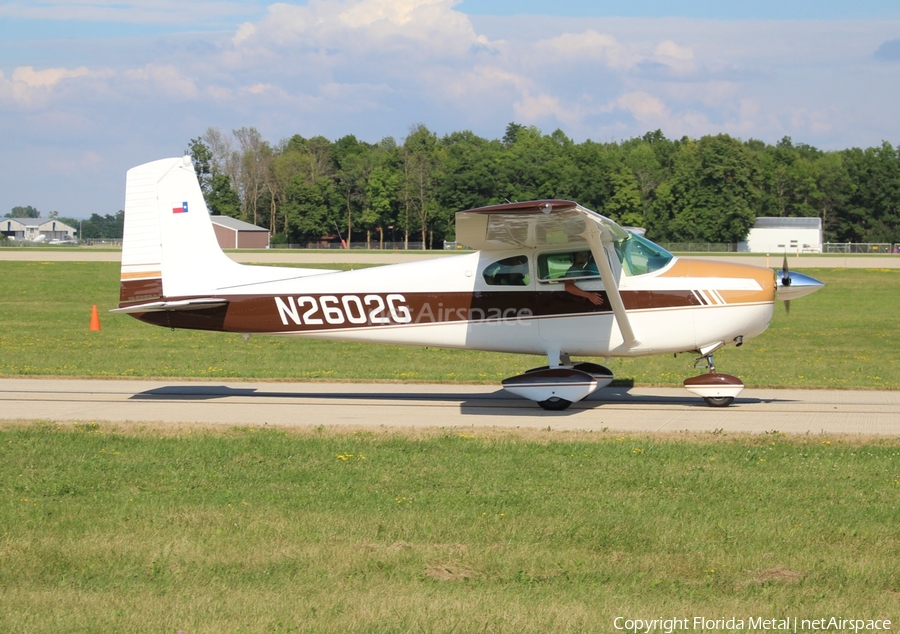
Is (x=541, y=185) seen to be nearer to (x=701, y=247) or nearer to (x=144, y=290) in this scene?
(x=701, y=247)

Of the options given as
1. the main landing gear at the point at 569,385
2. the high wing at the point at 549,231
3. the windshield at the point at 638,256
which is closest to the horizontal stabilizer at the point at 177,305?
the high wing at the point at 549,231

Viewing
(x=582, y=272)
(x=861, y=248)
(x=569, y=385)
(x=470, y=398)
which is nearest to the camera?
(x=569, y=385)

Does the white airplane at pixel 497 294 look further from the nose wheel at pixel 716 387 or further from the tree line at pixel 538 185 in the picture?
the tree line at pixel 538 185

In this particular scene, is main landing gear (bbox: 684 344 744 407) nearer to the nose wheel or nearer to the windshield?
the nose wheel

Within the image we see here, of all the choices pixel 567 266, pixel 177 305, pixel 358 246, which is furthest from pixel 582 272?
pixel 358 246

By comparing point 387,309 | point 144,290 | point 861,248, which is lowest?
point 387,309

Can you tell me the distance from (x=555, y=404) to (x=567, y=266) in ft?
6.08

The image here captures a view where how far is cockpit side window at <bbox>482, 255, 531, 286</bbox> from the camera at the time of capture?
12.8 m

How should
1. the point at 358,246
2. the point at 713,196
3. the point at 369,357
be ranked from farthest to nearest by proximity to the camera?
the point at 358,246 → the point at 713,196 → the point at 369,357

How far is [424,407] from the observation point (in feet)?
43.6

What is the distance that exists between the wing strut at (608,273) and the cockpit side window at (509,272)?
1.10m

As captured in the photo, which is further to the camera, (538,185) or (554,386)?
(538,185)

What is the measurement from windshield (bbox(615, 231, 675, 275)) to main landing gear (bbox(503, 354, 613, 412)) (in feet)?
5.13

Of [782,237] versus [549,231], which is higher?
[782,237]
